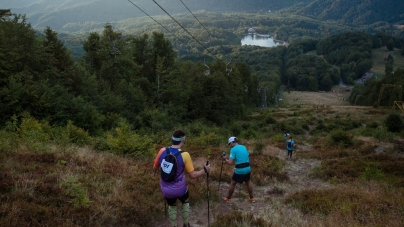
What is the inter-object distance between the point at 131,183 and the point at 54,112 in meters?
13.4

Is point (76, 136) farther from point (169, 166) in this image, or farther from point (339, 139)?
point (339, 139)

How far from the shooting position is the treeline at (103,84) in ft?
60.5

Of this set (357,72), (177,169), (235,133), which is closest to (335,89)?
(357,72)

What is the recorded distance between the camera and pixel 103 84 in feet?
102

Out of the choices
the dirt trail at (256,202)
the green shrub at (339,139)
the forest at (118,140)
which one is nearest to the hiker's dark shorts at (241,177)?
the dirt trail at (256,202)

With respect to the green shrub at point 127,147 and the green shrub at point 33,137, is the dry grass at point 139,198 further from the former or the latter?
the green shrub at point 127,147

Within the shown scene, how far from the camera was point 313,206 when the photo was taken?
782cm

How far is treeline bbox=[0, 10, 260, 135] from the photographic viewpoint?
18.4 metres

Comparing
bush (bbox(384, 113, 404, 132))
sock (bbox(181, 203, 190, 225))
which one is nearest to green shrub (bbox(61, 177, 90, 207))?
sock (bbox(181, 203, 190, 225))

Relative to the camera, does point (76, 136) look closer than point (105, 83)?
Yes

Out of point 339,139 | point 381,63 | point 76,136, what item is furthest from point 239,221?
point 381,63

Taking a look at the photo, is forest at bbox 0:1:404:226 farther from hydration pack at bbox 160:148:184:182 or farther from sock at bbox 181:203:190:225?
hydration pack at bbox 160:148:184:182

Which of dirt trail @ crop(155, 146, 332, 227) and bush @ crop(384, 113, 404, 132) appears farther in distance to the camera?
bush @ crop(384, 113, 404, 132)

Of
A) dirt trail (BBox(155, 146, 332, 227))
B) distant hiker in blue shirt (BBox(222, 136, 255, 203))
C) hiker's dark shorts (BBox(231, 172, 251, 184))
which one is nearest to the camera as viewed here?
dirt trail (BBox(155, 146, 332, 227))
